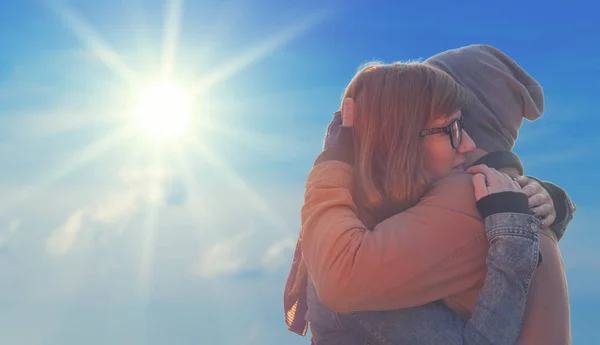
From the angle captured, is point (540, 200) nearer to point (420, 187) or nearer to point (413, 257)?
point (420, 187)

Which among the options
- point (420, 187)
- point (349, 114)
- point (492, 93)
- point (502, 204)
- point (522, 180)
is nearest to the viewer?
point (502, 204)

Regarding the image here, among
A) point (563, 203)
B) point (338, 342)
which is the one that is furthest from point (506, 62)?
point (338, 342)

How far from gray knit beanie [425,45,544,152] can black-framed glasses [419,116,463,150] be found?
0.69 ft

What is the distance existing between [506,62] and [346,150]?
1401 millimetres

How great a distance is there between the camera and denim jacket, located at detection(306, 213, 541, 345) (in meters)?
2.61

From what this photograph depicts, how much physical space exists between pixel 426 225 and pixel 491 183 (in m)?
0.42

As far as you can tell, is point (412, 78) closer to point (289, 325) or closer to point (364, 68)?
point (364, 68)

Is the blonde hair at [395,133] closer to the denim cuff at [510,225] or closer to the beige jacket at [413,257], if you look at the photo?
the beige jacket at [413,257]

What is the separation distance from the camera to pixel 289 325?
3775 mm

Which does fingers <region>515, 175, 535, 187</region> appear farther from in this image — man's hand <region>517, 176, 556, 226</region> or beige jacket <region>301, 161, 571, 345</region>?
beige jacket <region>301, 161, 571, 345</region>

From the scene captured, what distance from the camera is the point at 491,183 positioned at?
275cm

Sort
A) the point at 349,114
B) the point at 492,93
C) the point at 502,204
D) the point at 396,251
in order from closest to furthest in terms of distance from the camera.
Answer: the point at 396,251, the point at 502,204, the point at 349,114, the point at 492,93

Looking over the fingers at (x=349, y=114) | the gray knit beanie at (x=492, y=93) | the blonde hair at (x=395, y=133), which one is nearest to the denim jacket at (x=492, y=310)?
the blonde hair at (x=395, y=133)

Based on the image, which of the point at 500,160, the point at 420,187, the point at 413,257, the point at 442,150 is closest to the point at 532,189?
the point at 500,160
